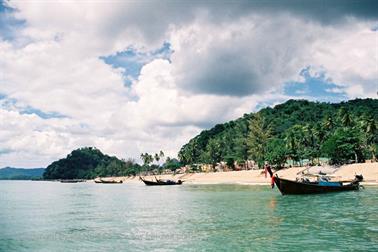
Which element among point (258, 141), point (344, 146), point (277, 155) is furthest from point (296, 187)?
point (258, 141)

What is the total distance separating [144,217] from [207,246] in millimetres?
14444

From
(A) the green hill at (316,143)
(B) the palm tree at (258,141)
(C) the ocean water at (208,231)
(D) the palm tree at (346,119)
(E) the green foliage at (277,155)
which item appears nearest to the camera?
(C) the ocean water at (208,231)

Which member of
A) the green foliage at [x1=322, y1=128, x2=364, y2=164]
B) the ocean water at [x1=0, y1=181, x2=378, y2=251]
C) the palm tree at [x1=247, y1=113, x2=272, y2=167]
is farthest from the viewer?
the palm tree at [x1=247, y1=113, x2=272, y2=167]

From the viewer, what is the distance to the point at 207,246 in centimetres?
1936

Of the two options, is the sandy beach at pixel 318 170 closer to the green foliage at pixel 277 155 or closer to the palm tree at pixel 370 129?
the green foliage at pixel 277 155

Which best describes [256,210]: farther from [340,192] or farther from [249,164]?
[249,164]

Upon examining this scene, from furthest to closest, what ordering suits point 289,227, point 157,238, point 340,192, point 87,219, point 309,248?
point 340,192, point 87,219, point 289,227, point 157,238, point 309,248

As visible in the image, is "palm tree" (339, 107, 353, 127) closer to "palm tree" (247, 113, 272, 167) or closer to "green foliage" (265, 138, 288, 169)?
"green foliage" (265, 138, 288, 169)

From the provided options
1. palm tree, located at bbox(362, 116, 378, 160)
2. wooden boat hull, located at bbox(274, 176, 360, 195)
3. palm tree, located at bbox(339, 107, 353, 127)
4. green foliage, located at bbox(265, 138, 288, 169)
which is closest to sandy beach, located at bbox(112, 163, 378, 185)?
green foliage, located at bbox(265, 138, 288, 169)

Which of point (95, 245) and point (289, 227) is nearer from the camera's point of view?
point (95, 245)

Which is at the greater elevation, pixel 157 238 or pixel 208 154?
pixel 208 154

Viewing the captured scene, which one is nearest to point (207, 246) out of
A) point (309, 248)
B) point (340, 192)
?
point (309, 248)

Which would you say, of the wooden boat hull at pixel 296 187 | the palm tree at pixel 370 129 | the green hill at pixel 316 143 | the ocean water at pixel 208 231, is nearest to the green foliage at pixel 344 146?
the green hill at pixel 316 143

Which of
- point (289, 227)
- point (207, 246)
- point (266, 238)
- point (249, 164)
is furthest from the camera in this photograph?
point (249, 164)
